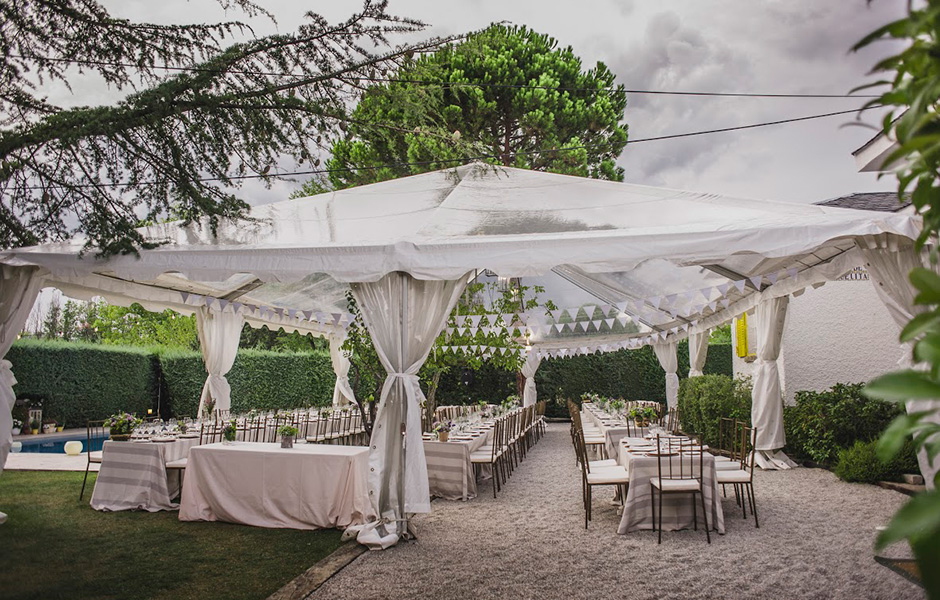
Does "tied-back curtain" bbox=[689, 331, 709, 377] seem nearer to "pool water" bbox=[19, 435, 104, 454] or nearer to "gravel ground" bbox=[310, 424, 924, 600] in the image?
"gravel ground" bbox=[310, 424, 924, 600]

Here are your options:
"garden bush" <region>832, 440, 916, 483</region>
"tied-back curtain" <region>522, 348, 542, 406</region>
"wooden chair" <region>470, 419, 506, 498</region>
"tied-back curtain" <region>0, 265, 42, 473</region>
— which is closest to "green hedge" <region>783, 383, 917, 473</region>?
"garden bush" <region>832, 440, 916, 483</region>

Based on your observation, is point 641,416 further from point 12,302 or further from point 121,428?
point 12,302

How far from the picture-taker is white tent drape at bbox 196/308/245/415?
10.1 meters

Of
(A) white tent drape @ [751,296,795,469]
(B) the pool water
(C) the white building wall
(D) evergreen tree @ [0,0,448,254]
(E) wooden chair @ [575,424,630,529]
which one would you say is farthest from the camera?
(B) the pool water

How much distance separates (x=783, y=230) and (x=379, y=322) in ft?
11.6

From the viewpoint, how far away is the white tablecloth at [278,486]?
6.04 metres

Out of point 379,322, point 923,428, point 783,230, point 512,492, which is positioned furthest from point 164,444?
point 923,428

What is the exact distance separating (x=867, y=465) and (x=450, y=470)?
502cm

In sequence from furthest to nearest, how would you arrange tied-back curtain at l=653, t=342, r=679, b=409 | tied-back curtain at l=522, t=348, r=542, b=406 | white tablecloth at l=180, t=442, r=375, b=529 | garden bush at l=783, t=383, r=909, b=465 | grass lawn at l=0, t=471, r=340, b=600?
1. tied-back curtain at l=522, t=348, r=542, b=406
2. tied-back curtain at l=653, t=342, r=679, b=409
3. garden bush at l=783, t=383, r=909, b=465
4. white tablecloth at l=180, t=442, r=375, b=529
5. grass lawn at l=0, t=471, r=340, b=600

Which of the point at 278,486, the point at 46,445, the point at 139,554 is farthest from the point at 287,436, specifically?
the point at 46,445

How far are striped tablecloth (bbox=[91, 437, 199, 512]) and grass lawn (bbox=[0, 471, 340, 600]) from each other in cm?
20

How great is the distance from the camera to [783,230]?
5.06 metres

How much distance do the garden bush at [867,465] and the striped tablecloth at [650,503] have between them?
108 inches

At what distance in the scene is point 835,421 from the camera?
8.45 metres
